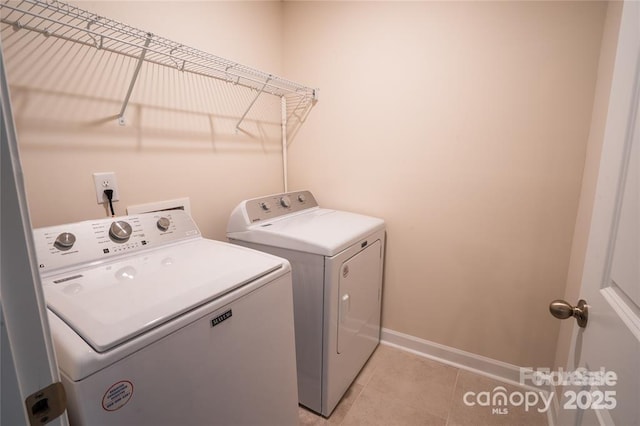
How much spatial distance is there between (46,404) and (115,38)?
51.2 inches

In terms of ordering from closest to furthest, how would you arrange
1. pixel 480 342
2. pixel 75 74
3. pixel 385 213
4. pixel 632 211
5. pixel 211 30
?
pixel 632 211 < pixel 75 74 < pixel 211 30 < pixel 480 342 < pixel 385 213

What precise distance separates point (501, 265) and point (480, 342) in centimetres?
53

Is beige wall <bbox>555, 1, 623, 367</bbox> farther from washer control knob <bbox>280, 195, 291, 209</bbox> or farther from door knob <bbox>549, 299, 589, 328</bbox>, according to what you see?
washer control knob <bbox>280, 195, 291, 209</bbox>

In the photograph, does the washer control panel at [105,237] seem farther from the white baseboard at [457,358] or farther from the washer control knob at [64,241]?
the white baseboard at [457,358]

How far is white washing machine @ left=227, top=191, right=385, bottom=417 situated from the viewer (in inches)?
57.8

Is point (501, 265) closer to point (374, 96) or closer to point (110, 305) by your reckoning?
point (374, 96)

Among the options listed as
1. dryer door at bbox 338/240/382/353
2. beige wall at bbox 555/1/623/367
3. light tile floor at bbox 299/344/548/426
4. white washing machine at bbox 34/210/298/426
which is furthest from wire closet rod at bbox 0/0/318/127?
light tile floor at bbox 299/344/548/426

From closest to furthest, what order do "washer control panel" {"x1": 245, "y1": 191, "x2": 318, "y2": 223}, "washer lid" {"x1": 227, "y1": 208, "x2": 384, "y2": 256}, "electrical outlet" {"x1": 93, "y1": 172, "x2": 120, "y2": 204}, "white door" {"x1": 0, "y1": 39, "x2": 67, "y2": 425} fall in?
"white door" {"x1": 0, "y1": 39, "x2": 67, "y2": 425}
"electrical outlet" {"x1": 93, "y1": 172, "x2": 120, "y2": 204}
"washer lid" {"x1": 227, "y1": 208, "x2": 384, "y2": 256}
"washer control panel" {"x1": 245, "y1": 191, "x2": 318, "y2": 223}

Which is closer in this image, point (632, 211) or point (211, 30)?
point (632, 211)

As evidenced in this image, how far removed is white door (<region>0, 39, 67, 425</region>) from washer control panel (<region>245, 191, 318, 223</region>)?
1227mm

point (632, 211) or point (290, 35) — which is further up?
point (290, 35)

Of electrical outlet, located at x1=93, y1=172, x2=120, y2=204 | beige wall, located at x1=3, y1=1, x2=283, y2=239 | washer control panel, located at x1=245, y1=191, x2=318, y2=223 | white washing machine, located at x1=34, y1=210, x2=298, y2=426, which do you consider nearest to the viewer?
white washing machine, located at x1=34, y1=210, x2=298, y2=426

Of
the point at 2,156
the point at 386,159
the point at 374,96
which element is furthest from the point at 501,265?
the point at 2,156

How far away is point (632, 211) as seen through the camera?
58 cm
